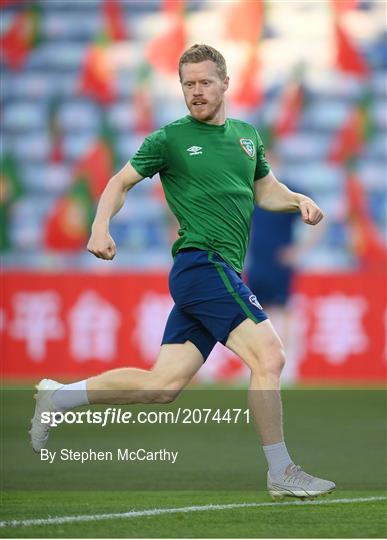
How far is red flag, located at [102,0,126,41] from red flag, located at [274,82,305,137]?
2682mm

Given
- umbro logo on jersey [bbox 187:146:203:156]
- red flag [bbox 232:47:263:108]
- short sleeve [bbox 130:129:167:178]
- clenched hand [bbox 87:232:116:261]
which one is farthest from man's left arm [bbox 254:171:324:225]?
red flag [bbox 232:47:263:108]

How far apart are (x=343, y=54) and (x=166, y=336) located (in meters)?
14.4

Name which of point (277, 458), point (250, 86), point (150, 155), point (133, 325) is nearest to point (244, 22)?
point (250, 86)

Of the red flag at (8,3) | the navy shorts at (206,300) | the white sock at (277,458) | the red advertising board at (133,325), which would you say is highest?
the red flag at (8,3)

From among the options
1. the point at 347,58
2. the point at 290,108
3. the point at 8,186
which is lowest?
the point at 8,186

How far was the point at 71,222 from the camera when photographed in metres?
19.5

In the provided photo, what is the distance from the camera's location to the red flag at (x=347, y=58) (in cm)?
2052

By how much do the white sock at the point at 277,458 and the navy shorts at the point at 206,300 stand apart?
557 millimetres

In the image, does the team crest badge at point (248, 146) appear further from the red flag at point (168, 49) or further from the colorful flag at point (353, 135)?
the red flag at point (168, 49)

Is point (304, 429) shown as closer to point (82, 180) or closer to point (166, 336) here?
point (166, 336)

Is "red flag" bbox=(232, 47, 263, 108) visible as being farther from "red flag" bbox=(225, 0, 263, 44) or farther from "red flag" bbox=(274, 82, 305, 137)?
"red flag" bbox=(274, 82, 305, 137)

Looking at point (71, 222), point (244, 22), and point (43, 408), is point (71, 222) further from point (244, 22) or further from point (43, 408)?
point (43, 408)

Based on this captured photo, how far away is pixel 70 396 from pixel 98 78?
14103mm

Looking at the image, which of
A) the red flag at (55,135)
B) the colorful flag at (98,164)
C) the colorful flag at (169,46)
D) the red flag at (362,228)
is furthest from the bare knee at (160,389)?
the colorful flag at (169,46)
